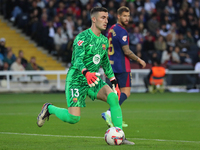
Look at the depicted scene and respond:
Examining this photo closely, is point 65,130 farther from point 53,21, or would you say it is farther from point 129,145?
point 53,21

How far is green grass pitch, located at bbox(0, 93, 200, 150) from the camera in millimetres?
6828

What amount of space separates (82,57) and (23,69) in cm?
1356

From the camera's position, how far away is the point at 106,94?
6887 mm

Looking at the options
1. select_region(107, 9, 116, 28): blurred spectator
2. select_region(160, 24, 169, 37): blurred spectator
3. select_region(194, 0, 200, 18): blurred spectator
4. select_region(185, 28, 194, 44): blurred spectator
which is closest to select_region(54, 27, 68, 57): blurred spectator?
select_region(107, 9, 116, 28): blurred spectator

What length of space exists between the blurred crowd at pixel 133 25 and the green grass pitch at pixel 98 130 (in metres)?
8.79

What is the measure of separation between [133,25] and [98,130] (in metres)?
15.8

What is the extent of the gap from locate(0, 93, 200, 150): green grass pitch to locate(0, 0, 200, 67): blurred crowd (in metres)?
8.79

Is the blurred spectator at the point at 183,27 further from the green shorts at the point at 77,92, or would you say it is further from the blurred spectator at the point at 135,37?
the green shorts at the point at 77,92

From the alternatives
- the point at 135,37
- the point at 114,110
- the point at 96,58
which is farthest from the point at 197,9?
the point at 114,110

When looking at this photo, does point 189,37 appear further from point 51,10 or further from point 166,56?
point 51,10

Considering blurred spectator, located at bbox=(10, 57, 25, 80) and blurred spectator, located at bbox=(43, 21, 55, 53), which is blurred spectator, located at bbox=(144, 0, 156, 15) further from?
blurred spectator, located at bbox=(10, 57, 25, 80)

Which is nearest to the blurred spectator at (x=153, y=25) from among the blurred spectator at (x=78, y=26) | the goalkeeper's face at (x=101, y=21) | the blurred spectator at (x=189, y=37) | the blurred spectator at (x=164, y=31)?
the blurred spectator at (x=164, y=31)

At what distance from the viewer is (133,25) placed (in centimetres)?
2402

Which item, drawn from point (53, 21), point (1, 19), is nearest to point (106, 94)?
point (53, 21)
